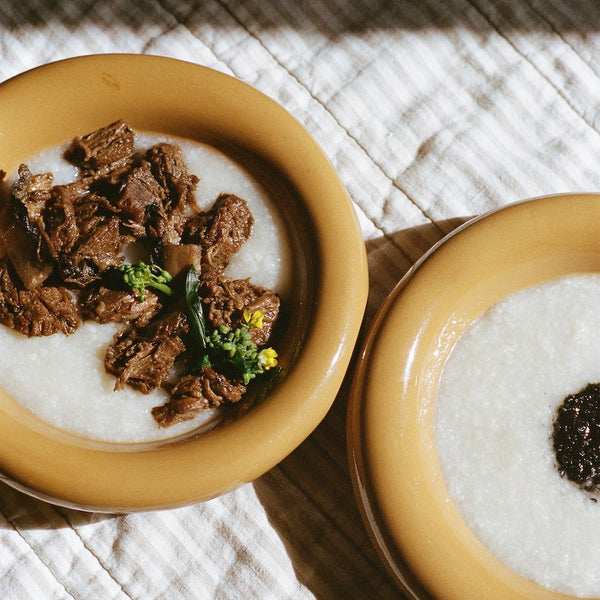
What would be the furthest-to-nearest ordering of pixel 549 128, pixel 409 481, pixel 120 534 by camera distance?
pixel 549 128 < pixel 120 534 < pixel 409 481

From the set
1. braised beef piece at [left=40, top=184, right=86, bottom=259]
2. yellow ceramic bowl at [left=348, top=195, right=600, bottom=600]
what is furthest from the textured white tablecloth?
braised beef piece at [left=40, top=184, right=86, bottom=259]

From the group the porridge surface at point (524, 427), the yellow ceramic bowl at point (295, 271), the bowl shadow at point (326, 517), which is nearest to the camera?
the yellow ceramic bowl at point (295, 271)

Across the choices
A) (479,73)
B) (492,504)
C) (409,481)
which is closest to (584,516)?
(492,504)

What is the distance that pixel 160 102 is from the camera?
117 cm

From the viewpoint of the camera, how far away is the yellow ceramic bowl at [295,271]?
108cm

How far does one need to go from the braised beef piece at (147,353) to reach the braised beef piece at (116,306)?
0.03 meters

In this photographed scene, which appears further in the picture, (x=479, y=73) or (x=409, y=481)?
(x=479, y=73)

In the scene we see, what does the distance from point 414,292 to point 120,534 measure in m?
0.72

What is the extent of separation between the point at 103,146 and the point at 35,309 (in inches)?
11.5

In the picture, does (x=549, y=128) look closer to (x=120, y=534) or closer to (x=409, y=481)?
(x=409, y=481)

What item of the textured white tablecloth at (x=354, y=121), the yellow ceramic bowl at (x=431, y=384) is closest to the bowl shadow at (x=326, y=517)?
the textured white tablecloth at (x=354, y=121)

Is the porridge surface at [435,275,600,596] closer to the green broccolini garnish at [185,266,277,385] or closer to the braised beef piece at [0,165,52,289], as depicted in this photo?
the green broccolini garnish at [185,266,277,385]

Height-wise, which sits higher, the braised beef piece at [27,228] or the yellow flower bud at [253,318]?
the braised beef piece at [27,228]

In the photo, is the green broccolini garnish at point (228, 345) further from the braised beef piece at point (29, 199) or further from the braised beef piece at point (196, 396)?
the braised beef piece at point (29, 199)
